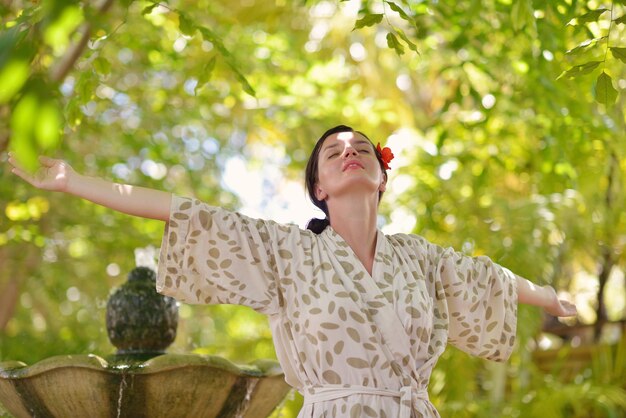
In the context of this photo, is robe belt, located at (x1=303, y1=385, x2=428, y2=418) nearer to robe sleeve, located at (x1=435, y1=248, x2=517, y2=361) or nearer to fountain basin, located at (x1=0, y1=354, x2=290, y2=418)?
robe sleeve, located at (x1=435, y1=248, x2=517, y2=361)

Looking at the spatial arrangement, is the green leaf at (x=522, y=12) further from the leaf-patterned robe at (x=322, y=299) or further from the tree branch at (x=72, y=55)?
the tree branch at (x=72, y=55)

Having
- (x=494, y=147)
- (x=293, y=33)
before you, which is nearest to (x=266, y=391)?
(x=494, y=147)

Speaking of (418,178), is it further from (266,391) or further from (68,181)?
(68,181)

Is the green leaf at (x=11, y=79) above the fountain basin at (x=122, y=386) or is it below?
above

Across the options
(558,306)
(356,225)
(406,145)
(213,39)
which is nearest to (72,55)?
(406,145)

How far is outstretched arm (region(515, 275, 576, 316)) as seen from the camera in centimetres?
277

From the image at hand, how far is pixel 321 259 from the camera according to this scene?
239cm

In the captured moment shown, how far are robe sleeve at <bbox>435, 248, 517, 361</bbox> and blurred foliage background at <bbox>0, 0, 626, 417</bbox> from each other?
1.13 meters

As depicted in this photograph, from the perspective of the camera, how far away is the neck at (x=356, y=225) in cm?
247

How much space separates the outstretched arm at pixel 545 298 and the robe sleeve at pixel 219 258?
845mm

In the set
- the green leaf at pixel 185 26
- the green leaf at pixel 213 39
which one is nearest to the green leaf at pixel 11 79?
the green leaf at pixel 185 26

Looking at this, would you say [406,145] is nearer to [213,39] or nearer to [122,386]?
[213,39]

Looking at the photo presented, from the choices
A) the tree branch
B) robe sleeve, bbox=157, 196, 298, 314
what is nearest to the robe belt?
robe sleeve, bbox=157, 196, 298, 314

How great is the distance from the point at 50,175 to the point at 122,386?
851mm
